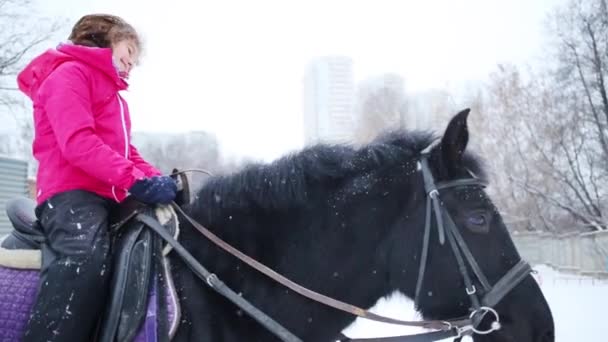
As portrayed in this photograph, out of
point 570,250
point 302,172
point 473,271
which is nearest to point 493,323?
point 473,271

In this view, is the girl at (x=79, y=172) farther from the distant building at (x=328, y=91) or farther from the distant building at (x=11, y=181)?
the distant building at (x=328, y=91)

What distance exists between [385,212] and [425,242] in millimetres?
273

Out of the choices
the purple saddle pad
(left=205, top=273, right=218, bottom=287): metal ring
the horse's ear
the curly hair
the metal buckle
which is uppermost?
the curly hair

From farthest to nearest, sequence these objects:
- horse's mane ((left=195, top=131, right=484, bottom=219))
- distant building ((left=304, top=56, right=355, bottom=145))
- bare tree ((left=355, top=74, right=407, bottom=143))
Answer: distant building ((left=304, top=56, right=355, bottom=145)) < bare tree ((left=355, top=74, right=407, bottom=143)) < horse's mane ((left=195, top=131, right=484, bottom=219))

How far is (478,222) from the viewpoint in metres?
2.82

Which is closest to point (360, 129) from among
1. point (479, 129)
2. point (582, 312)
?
point (479, 129)

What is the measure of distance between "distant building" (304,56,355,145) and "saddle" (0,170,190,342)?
2632 inches

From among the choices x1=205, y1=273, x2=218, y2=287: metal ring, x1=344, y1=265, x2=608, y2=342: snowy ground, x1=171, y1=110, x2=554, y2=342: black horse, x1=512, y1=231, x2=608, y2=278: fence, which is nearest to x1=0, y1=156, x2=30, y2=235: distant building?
x1=344, y1=265, x2=608, y2=342: snowy ground

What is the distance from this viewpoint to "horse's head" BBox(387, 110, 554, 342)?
9.04ft

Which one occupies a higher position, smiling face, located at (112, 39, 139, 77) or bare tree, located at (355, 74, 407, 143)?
smiling face, located at (112, 39, 139, 77)

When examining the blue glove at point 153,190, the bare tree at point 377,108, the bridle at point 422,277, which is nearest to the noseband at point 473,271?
the bridle at point 422,277

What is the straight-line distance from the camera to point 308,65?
8450 cm

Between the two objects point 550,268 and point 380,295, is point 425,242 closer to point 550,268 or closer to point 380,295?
point 380,295

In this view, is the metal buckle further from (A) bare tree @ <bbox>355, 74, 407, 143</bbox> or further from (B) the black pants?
(A) bare tree @ <bbox>355, 74, 407, 143</bbox>
